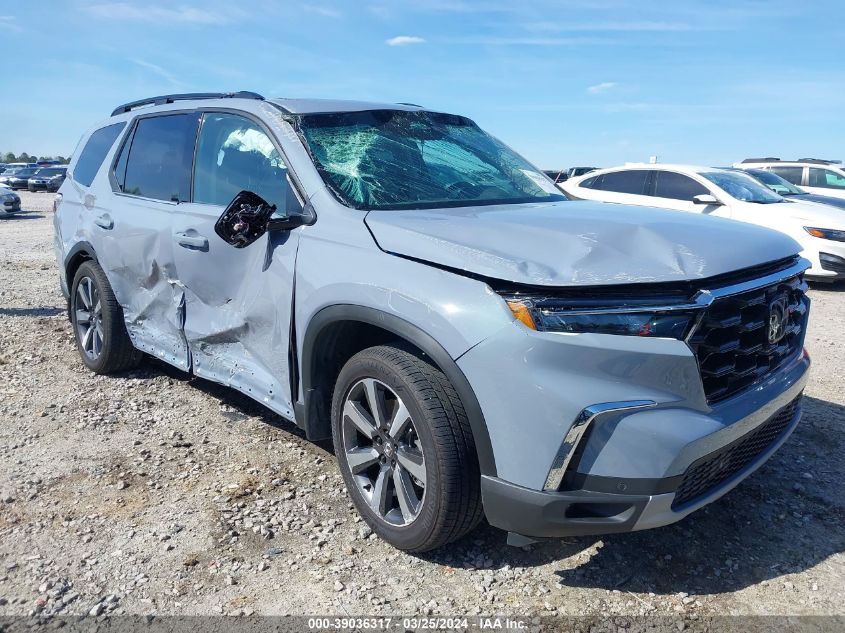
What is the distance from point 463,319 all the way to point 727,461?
1.17 meters

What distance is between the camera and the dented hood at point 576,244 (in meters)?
2.32

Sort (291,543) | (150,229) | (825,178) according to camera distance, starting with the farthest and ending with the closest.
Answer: (825,178), (150,229), (291,543)

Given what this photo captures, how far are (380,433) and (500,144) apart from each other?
2288 millimetres

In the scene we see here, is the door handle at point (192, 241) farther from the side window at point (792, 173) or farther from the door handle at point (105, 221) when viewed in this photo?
the side window at point (792, 173)

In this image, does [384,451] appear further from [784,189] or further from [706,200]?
[784,189]

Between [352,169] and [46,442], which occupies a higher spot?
[352,169]

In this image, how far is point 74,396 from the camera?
181 inches

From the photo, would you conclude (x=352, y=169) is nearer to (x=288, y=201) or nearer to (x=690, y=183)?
(x=288, y=201)

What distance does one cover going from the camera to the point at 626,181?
10562 millimetres

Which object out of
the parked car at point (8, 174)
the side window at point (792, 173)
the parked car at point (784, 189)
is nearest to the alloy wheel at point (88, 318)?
the parked car at point (784, 189)

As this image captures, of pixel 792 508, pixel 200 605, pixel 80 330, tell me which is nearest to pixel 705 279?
pixel 792 508

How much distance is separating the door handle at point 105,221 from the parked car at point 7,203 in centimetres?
1975

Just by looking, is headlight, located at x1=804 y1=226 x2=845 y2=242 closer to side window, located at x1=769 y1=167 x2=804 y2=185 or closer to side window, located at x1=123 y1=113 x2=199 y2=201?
side window, located at x1=769 y1=167 x2=804 y2=185

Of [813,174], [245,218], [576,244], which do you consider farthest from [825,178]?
[245,218]
